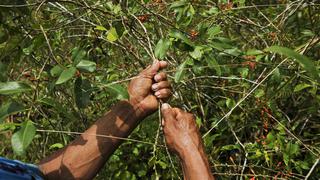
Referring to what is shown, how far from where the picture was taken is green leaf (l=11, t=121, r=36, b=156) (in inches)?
47.8

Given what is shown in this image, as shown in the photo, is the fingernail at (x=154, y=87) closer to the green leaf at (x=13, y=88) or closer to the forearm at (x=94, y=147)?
the forearm at (x=94, y=147)

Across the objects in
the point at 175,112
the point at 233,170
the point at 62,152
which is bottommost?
the point at 233,170

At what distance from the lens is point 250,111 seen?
2.33 metres

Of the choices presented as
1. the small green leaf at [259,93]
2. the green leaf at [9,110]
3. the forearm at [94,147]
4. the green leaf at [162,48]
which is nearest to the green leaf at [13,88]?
the green leaf at [9,110]

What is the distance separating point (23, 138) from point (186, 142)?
0.56 metres

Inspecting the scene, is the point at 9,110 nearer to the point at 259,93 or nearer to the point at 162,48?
the point at 162,48

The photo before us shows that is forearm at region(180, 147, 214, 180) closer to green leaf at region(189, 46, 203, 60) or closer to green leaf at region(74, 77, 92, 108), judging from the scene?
green leaf at region(189, 46, 203, 60)

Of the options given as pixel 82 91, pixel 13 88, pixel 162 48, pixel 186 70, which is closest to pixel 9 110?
pixel 13 88

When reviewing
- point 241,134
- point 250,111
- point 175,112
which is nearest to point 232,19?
point 250,111

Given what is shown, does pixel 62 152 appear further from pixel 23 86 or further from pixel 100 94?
pixel 23 86

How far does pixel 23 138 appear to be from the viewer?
1223mm

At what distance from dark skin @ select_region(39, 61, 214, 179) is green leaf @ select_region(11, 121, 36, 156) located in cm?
58

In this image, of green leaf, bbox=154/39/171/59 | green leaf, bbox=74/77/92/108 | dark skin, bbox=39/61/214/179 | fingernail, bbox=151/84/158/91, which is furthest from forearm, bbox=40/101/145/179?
green leaf, bbox=74/77/92/108

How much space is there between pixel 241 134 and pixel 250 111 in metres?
0.25
